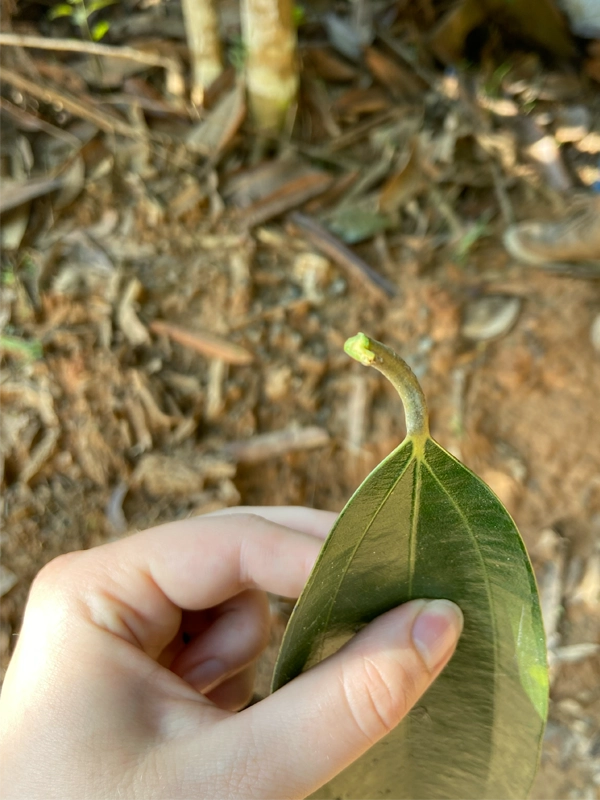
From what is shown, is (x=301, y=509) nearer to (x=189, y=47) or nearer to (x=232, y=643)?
(x=232, y=643)

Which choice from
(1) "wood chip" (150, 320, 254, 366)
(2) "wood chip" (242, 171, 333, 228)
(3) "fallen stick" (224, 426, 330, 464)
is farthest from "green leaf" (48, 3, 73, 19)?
(3) "fallen stick" (224, 426, 330, 464)

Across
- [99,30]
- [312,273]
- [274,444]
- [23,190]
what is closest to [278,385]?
[274,444]

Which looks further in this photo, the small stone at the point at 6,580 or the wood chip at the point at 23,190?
the wood chip at the point at 23,190

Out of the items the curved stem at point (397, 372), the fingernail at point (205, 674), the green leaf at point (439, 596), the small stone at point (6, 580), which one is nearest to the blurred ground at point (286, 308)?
the small stone at point (6, 580)

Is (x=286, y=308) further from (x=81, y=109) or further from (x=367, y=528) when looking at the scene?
(x=367, y=528)

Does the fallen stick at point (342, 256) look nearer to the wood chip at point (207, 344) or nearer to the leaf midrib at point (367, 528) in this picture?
the wood chip at point (207, 344)
